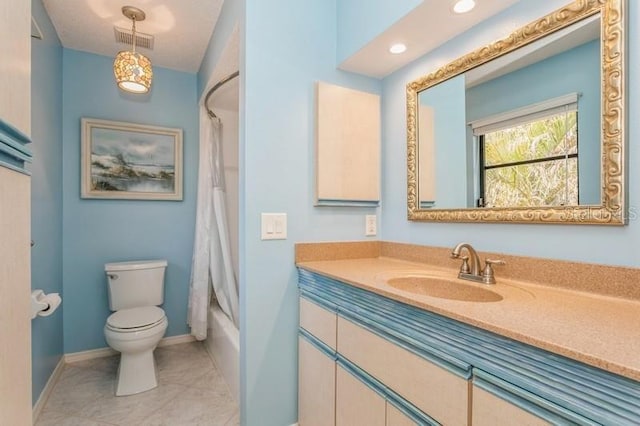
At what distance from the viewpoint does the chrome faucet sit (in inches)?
49.4

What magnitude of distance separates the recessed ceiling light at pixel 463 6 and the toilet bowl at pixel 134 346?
2.47m

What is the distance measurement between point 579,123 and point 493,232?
0.49 meters

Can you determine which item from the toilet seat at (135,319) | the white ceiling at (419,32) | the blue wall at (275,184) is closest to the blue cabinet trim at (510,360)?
the blue wall at (275,184)

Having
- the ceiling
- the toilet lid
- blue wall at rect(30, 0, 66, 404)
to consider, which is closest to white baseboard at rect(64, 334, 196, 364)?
blue wall at rect(30, 0, 66, 404)

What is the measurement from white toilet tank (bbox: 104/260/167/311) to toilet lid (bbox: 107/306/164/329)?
0.13 meters

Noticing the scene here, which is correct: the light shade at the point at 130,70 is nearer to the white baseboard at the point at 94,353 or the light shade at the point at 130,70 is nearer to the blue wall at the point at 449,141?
the blue wall at the point at 449,141

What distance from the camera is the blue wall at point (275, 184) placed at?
1556mm

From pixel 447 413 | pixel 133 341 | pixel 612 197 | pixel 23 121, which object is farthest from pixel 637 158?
pixel 133 341

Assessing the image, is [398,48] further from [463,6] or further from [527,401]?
[527,401]

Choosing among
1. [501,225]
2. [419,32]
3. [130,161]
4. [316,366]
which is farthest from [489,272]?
[130,161]

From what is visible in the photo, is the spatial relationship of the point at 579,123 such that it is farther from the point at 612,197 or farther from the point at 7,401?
the point at 7,401

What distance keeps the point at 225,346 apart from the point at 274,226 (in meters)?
1.07

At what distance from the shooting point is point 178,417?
6.05 feet

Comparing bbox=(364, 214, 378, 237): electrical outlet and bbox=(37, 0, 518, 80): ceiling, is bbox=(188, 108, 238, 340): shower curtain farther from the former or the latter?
bbox=(364, 214, 378, 237): electrical outlet
